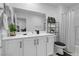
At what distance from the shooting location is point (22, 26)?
223 centimetres

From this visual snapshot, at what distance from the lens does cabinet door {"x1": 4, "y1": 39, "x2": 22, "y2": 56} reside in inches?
56.2

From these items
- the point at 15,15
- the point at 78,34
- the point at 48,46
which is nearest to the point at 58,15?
the point at 78,34

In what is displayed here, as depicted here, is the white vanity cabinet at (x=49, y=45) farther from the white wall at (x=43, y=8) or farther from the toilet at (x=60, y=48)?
the white wall at (x=43, y=8)

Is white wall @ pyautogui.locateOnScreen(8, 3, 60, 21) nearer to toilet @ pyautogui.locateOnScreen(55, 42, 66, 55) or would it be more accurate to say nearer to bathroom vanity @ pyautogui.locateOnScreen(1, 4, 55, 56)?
bathroom vanity @ pyautogui.locateOnScreen(1, 4, 55, 56)

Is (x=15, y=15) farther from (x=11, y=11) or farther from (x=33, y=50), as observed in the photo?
(x=33, y=50)

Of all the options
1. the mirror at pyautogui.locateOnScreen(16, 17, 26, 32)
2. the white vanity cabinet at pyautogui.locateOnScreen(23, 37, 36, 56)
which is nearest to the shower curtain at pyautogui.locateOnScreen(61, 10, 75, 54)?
the white vanity cabinet at pyautogui.locateOnScreen(23, 37, 36, 56)

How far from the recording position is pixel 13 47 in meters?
1.51

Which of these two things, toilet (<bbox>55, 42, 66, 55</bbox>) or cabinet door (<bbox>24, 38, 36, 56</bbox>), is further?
toilet (<bbox>55, 42, 66, 55</bbox>)

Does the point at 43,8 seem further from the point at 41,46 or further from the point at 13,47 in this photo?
the point at 13,47

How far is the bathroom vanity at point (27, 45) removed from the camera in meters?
1.45

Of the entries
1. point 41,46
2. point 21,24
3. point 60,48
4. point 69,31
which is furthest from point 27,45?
point 69,31

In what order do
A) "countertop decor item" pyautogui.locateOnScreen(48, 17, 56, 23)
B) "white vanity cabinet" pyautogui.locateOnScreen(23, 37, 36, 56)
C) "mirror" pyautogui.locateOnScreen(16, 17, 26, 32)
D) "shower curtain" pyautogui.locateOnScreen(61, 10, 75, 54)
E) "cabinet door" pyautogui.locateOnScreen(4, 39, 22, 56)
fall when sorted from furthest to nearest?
"countertop decor item" pyautogui.locateOnScreen(48, 17, 56, 23) < "shower curtain" pyautogui.locateOnScreen(61, 10, 75, 54) < "mirror" pyautogui.locateOnScreen(16, 17, 26, 32) < "white vanity cabinet" pyautogui.locateOnScreen(23, 37, 36, 56) < "cabinet door" pyautogui.locateOnScreen(4, 39, 22, 56)

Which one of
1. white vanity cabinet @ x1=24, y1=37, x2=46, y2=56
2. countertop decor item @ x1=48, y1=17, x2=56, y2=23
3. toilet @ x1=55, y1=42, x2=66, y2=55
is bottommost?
toilet @ x1=55, y1=42, x2=66, y2=55

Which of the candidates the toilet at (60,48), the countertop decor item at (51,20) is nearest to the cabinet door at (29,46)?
the toilet at (60,48)
